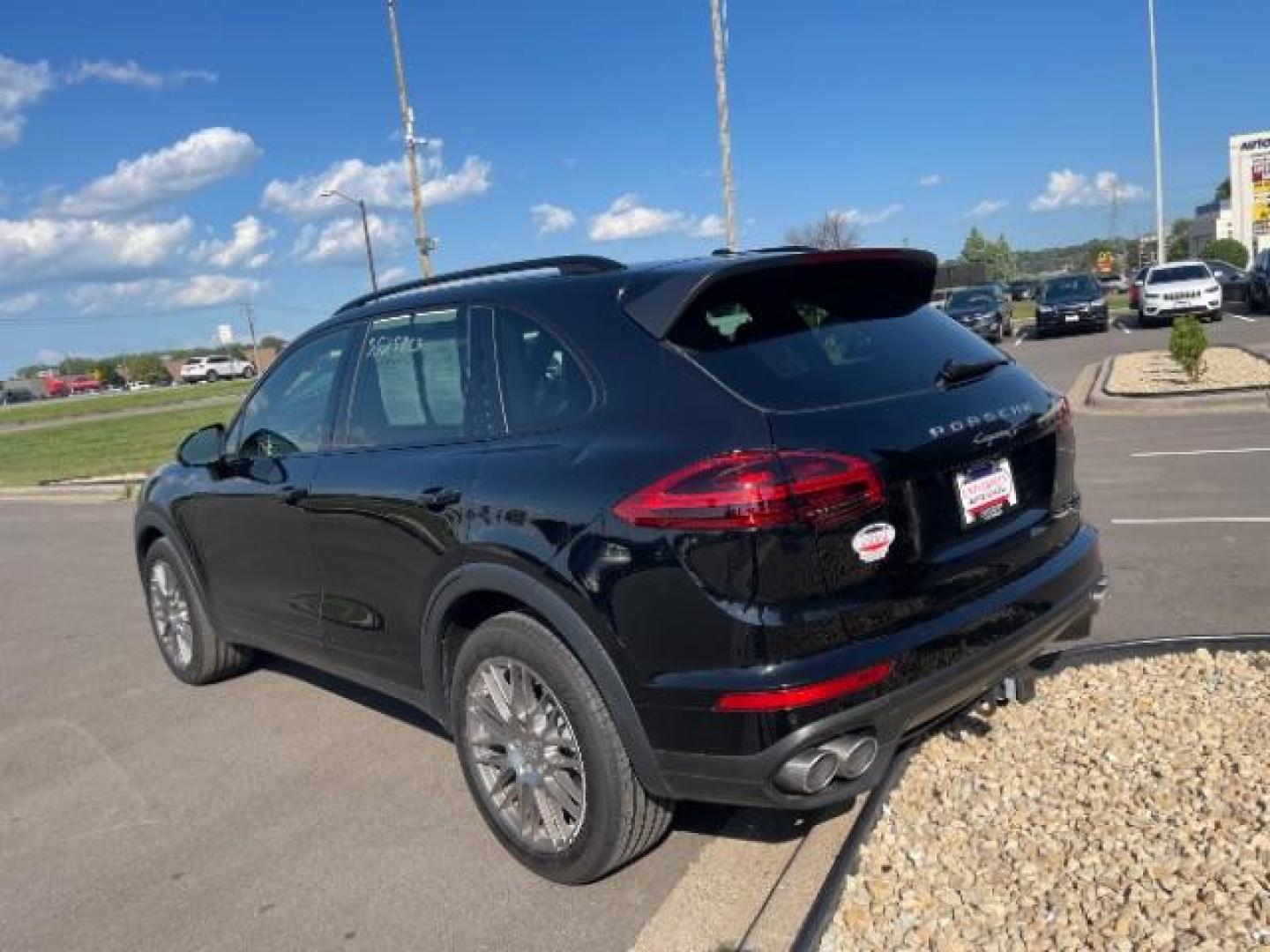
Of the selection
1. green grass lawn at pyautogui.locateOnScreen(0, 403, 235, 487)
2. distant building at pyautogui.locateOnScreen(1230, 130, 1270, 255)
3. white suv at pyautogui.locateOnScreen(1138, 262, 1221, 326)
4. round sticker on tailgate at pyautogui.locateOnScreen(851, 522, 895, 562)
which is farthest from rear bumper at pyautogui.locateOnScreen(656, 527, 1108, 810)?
distant building at pyautogui.locateOnScreen(1230, 130, 1270, 255)

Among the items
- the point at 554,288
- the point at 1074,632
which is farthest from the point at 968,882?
the point at 554,288

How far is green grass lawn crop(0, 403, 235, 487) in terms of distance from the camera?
64.6 feet

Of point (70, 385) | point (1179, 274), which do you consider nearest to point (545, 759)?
point (1179, 274)

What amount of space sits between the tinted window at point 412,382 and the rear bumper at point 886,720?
1443 mm

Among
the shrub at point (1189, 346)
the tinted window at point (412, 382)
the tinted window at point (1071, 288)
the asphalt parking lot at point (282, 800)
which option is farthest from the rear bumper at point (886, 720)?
the tinted window at point (1071, 288)

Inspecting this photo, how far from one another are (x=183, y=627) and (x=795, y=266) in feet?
13.8

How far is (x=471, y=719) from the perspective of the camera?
3.57 meters

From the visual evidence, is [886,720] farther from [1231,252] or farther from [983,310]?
[1231,252]

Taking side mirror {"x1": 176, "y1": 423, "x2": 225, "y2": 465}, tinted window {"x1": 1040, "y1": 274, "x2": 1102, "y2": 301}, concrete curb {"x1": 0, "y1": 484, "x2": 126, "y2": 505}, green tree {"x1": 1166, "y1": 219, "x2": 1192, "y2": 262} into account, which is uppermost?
green tree {"x1": 1166, "y1": 219, "x2": 1192, "y2": 262}

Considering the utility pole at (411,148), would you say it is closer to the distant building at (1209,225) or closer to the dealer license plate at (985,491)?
the dealer license plate at (985,491)

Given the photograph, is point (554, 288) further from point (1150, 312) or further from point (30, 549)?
point (1150, 312)

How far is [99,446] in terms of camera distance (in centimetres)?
2584

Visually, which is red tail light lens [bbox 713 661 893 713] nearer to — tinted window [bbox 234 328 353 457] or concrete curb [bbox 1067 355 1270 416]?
tinted window [bbox 234 328 353 457]

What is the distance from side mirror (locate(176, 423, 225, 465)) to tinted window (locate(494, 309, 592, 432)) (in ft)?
7.10
